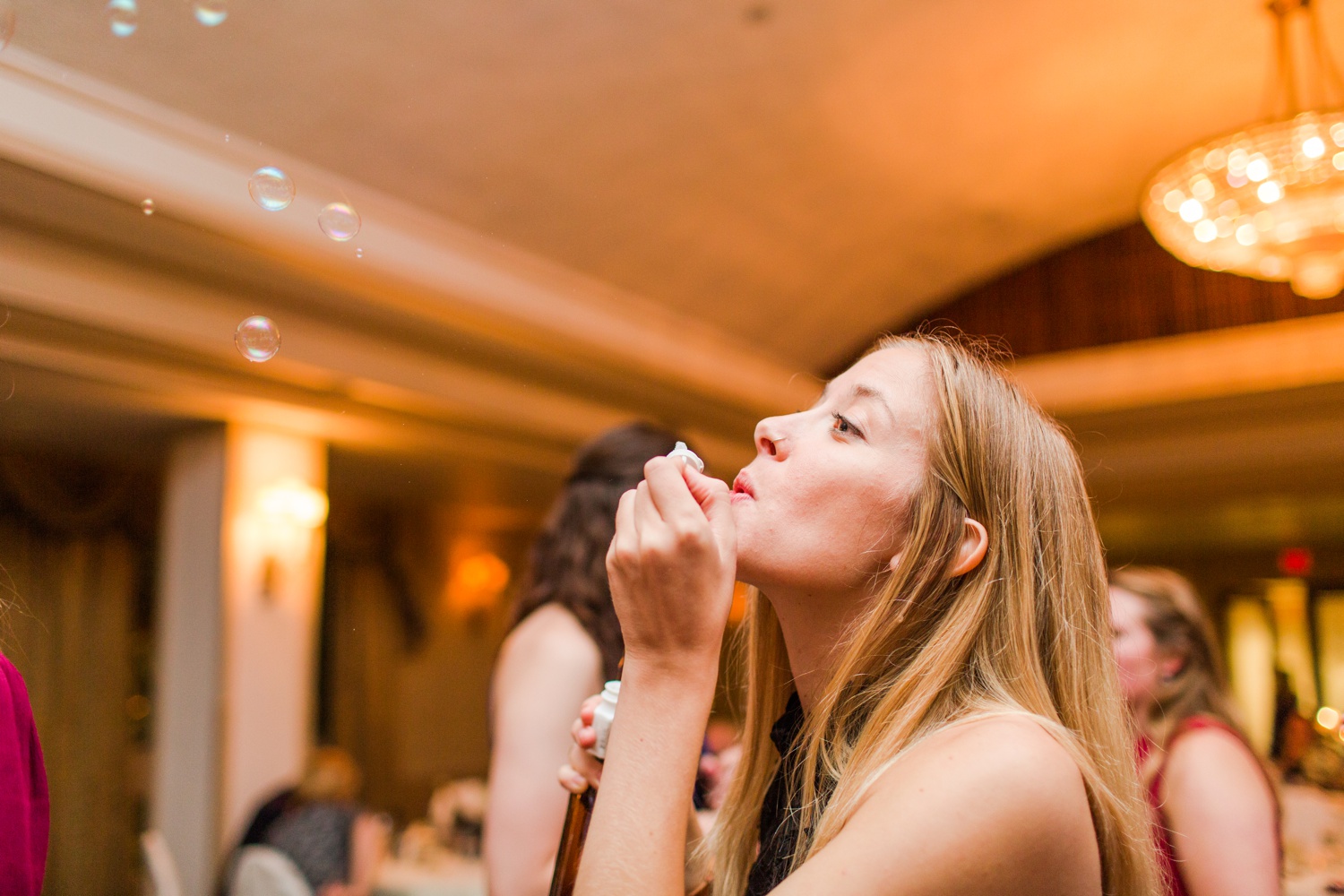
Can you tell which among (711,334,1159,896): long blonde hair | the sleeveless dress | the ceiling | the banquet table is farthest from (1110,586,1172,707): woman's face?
the banquet table

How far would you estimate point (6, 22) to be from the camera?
890mm

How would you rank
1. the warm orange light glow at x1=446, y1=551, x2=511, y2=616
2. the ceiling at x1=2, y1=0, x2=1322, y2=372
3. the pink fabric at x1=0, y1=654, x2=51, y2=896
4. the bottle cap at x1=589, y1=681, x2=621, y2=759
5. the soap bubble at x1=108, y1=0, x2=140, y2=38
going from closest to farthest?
the pink fabric at x1=0, y1=654, x2=51, y2=896 < the bottle cap at x1=589, y1=681, x2=621, y2=759 < the soap bubble at x1=108, y1=0, x2=140, y2=38 < the ceiling at x1=2, y1=0, x2=1322, y2=372 < the warm orange light glow at x1=446, y1=551, x2=511, y2=616

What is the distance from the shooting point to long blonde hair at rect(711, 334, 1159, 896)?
0.91 m

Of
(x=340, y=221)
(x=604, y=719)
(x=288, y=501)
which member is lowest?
(x=604, y=719)

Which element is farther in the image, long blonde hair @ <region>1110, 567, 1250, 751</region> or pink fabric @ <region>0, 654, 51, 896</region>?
long blonde hair @ <region>1110, 567, 1250, 751</region>

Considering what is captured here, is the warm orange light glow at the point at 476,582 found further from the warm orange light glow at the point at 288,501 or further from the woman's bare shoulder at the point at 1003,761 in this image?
the woman's bare shoulder at the point at 1003,761

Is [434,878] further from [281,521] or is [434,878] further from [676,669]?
[676,669]

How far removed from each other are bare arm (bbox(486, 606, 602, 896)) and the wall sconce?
363 centimetres

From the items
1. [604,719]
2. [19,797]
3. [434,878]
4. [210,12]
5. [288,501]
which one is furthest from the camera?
[288,501]

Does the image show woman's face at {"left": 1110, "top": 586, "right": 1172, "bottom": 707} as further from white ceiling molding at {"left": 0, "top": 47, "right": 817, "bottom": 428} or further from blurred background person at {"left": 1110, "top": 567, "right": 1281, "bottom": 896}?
white ceiling molding at {"left": 0, "top": 47, "right": 817, "bottom": 428}

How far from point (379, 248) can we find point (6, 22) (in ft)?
10.9

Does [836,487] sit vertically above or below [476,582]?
below

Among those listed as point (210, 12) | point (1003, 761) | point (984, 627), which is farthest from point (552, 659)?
point (210, 12)

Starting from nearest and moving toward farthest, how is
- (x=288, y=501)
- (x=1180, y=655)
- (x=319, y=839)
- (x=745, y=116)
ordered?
(x=1180, y=655)
(x=319, y=839)
(x=745, y=116)
(x=288, y=501)
